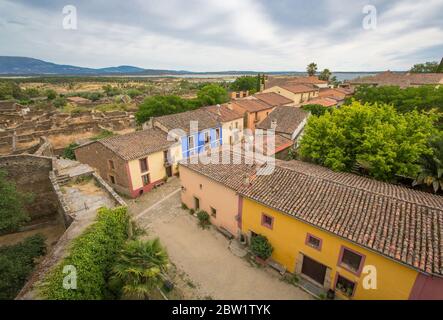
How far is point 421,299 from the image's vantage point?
10.1 metres

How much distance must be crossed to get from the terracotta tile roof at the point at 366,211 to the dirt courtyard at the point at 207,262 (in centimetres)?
492

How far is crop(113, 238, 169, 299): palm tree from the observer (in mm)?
9953

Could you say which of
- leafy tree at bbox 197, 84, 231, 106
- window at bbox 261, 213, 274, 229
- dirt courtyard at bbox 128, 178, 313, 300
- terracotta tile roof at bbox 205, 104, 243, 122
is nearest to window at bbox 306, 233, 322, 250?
window at bbox 261, 213, 274, 229

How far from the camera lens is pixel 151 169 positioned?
25.3 meters

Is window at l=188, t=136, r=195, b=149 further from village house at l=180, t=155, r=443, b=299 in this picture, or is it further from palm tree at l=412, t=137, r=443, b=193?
palm tree at l=412, t=137, r=443, b=193

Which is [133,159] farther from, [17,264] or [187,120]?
[17,264]

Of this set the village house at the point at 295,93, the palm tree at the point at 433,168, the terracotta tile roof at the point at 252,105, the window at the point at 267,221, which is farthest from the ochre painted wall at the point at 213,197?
the village house at the point at 295,93

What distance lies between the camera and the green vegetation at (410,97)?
27.5 m

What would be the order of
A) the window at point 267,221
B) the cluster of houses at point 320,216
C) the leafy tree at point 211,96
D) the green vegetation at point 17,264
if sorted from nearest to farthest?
the cluster of houses at point 320,216 → the green vegetation at point 17,264 → the window at point 267,221 → the leafy tree at point 211,96

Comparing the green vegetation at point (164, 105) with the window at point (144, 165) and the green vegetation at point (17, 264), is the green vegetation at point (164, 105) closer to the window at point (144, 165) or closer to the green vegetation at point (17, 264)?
the window at point (144, 165)

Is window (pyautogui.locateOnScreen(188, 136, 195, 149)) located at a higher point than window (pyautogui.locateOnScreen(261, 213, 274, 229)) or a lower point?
higher

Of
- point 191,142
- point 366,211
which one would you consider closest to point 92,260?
point 366,211
